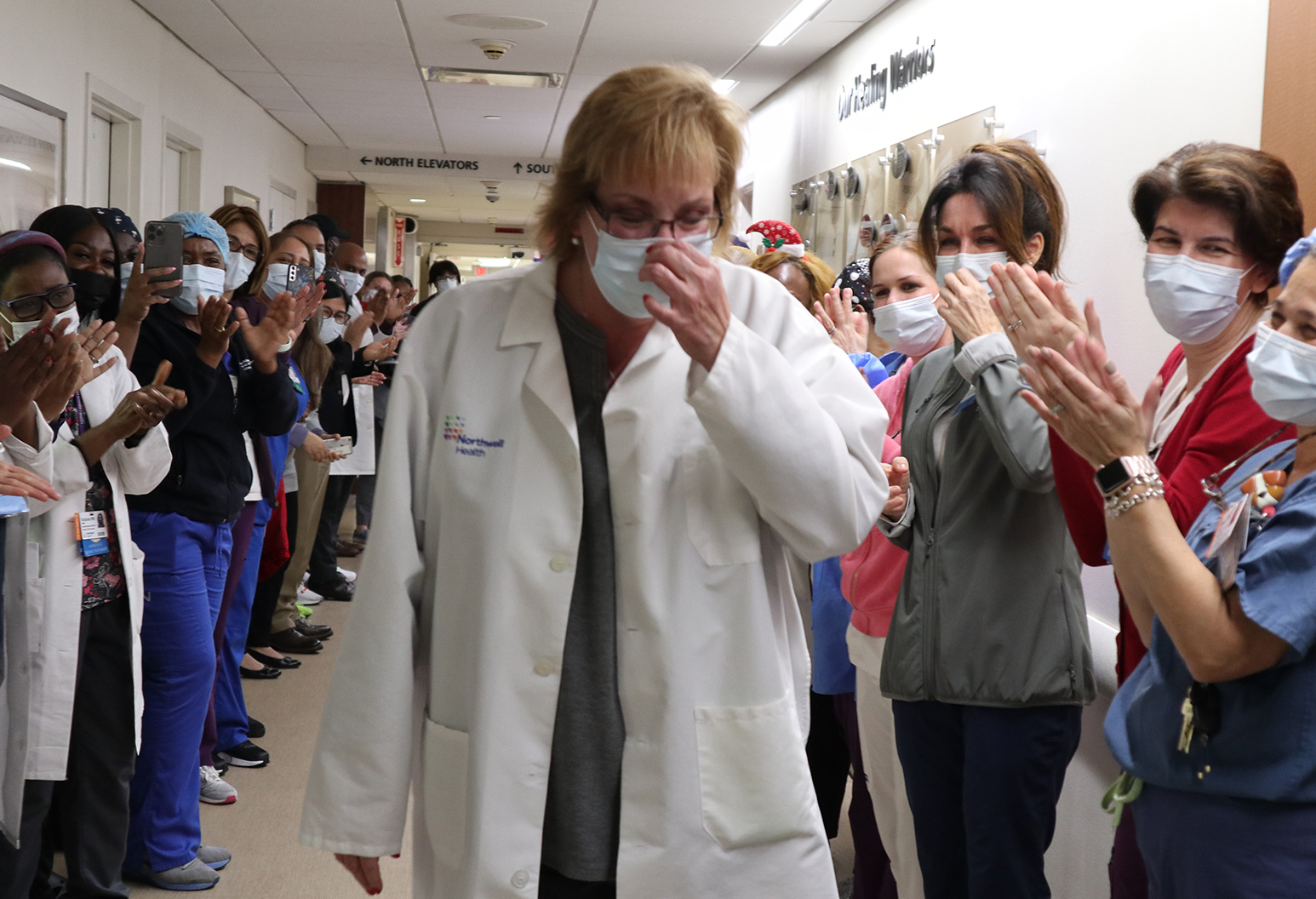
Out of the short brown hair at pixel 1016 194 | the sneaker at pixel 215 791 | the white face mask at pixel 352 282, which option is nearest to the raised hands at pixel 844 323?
the short brown hair at pixel 1016 194

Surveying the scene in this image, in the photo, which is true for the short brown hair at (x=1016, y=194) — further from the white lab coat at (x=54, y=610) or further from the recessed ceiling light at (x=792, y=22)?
the recessed ceiling light at (x=792, y=22)

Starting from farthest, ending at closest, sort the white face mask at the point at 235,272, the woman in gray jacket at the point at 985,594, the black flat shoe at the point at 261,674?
the black flat shoe at the point at 261,674, the white face mask at the point at 235,272, the woman in gray jacket at the point at 985,594

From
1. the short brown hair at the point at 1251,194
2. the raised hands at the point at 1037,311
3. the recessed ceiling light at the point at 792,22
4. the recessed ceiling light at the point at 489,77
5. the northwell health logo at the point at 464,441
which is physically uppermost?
the recessed ceiling light at the point at 489,77

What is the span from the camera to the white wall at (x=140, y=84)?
17.3ft

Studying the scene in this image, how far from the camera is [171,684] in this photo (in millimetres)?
3207

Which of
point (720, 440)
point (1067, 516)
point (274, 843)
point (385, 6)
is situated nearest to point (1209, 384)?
point (1067, 516)

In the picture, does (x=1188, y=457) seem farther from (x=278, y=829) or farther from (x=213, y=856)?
(x=278, y=829)

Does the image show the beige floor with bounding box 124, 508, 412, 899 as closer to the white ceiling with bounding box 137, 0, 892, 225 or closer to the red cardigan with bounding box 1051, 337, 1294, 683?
the red cardigan with bounding box 1051, 337, 1294, 683

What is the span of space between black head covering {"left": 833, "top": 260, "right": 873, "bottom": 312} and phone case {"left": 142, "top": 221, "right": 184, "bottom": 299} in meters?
1.96

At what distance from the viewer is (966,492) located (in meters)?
2.19

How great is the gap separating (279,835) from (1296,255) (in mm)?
3374

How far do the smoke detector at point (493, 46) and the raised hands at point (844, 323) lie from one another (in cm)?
440

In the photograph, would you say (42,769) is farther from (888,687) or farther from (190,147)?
(190,147)

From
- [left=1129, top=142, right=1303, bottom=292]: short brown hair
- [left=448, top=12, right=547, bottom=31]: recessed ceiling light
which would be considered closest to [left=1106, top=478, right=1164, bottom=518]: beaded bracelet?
[left=1129, top=142, right=1303, bottom=292]: short brown hair
